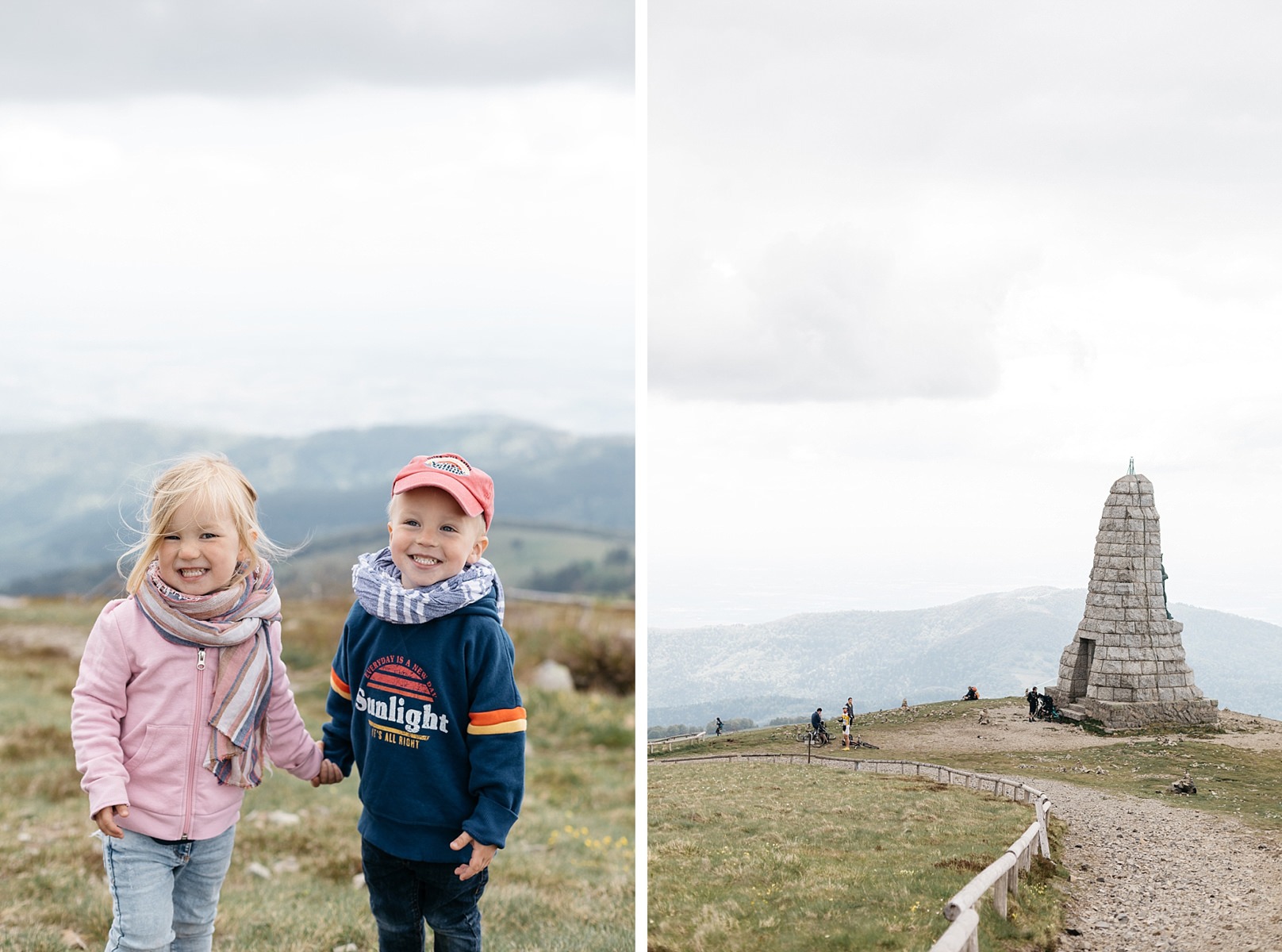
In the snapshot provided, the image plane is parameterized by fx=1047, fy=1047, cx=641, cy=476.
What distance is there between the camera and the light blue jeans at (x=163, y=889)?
2008 mm

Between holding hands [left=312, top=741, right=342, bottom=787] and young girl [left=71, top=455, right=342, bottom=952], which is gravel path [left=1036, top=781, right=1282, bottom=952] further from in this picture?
young girl [left=71, top=455, right=342, bottom=952]

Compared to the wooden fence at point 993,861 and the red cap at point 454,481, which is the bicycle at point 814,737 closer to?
the wooden fence at point 993,861

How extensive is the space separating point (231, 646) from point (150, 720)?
0.65 ft

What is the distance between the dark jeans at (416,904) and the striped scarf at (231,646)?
0.32 meters

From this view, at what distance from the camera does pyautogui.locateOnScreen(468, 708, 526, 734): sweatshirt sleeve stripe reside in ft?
6.73

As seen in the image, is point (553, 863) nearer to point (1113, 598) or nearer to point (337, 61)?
point (1113, 598)

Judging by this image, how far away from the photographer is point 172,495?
6.84 ft

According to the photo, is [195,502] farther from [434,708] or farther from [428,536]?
[434,708]

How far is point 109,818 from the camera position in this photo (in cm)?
196

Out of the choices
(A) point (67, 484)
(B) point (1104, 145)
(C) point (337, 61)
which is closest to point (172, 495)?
(B) point (1104, 145)

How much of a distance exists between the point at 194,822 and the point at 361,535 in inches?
1004

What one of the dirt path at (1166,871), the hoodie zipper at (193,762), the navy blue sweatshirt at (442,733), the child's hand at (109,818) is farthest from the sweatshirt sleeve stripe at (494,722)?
the dirt path at (1166,871)

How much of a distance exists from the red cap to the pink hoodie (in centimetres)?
54

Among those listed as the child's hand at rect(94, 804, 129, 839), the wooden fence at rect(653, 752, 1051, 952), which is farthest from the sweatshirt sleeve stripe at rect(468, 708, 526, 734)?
the wooden fence at rect(653, 752, 1051, 952)
